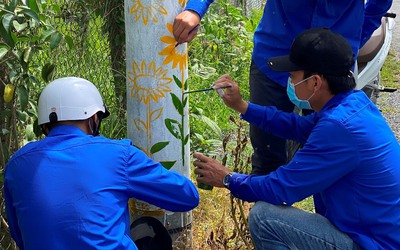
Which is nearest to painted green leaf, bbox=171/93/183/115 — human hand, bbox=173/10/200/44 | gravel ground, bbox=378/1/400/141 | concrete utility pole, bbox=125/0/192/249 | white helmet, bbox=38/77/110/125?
concrete utility pole, bbox=125/0/192/249

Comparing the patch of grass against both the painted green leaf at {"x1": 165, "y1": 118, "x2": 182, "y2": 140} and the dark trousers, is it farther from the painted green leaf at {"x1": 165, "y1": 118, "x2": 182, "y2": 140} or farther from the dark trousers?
the painted green leaf at {"x1": 165, "y1": 118, "x2": 182, "y2": 140}

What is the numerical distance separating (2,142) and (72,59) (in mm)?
826

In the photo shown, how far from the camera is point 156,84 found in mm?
2871

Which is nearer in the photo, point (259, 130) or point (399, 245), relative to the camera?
point (399, 245)

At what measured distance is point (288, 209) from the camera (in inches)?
110

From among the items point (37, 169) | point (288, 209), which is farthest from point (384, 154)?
point (37, 169)

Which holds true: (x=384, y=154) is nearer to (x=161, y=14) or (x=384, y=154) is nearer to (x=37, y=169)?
(x=161, y=14)

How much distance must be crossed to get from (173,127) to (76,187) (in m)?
0.79

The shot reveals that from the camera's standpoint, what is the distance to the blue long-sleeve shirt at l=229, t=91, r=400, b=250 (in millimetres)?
2541

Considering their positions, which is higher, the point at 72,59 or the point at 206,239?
the point at 72,59

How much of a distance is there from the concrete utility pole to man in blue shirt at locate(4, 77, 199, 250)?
17.3 inches

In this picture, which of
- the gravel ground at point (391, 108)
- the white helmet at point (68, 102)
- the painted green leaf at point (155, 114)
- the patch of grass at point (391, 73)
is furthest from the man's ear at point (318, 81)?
the patch of grass at point (391, 73)

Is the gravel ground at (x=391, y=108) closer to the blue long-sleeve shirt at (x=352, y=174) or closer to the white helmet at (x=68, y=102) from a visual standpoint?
the blue long-sleeve shirt at (x=352, y=174)

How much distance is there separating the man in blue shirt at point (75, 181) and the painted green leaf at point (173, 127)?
47 centimetres
